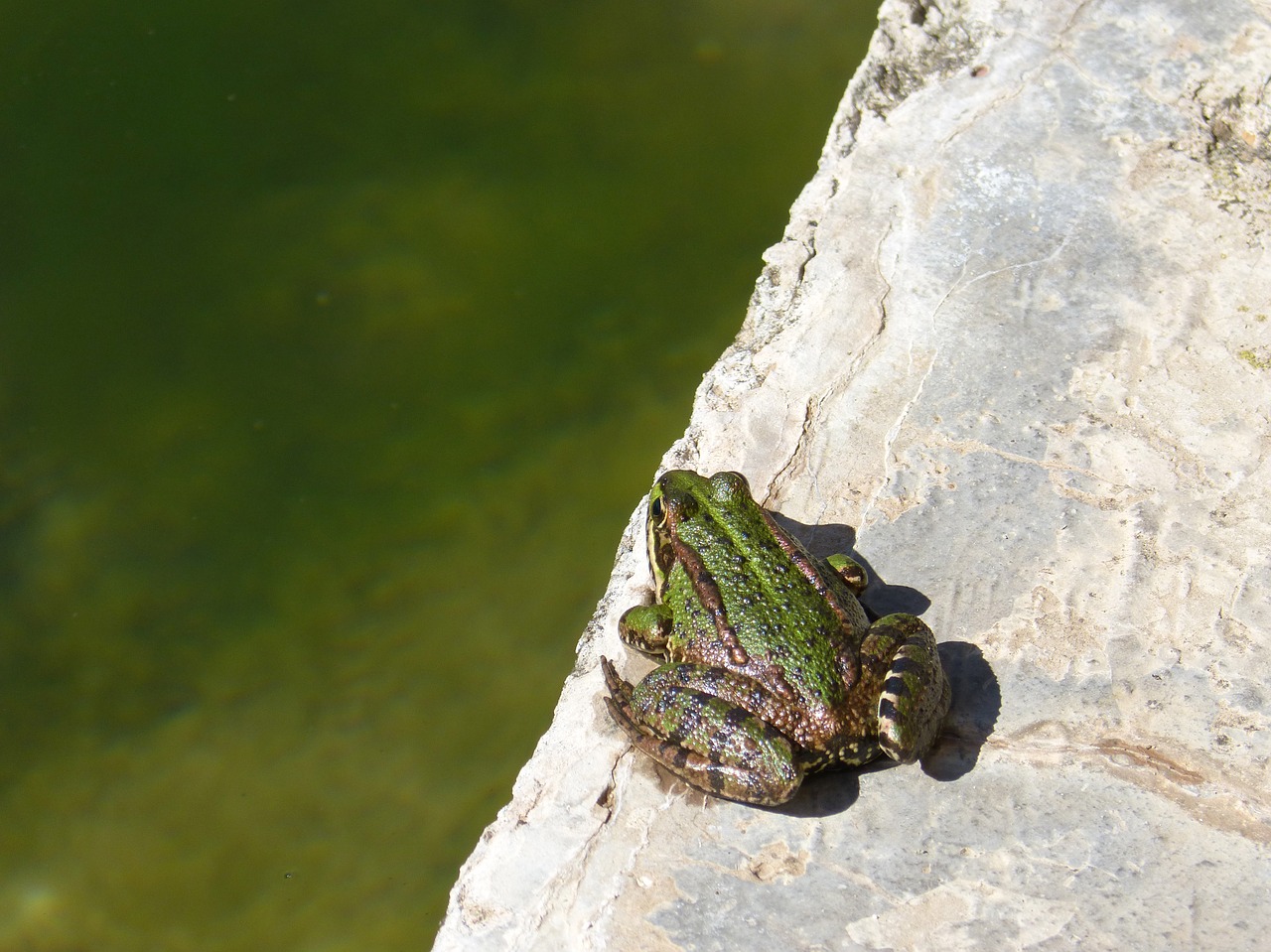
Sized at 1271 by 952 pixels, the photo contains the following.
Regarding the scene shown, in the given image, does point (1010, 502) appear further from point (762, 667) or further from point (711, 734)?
point (711, 734)

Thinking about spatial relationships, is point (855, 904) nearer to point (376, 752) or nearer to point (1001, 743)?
point (1001, 743)

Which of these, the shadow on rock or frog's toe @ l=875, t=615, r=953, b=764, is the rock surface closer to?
the shadow on rock

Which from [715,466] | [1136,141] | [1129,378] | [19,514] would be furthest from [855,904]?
[19,514]

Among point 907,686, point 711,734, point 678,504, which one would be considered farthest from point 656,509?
point 907,686

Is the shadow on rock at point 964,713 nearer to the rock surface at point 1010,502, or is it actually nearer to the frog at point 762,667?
the rock surface at point 1010,502

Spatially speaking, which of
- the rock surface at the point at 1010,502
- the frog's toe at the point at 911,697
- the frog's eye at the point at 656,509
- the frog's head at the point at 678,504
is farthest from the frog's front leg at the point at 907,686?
the frog's eye at the point at 656,509

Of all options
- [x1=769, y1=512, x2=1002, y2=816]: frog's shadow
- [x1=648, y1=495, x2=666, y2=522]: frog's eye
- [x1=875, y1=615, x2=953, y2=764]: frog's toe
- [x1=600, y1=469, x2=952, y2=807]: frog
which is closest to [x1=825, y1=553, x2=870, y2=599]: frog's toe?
[x1=600, y1=469, x2=952, y2=807]: frog
